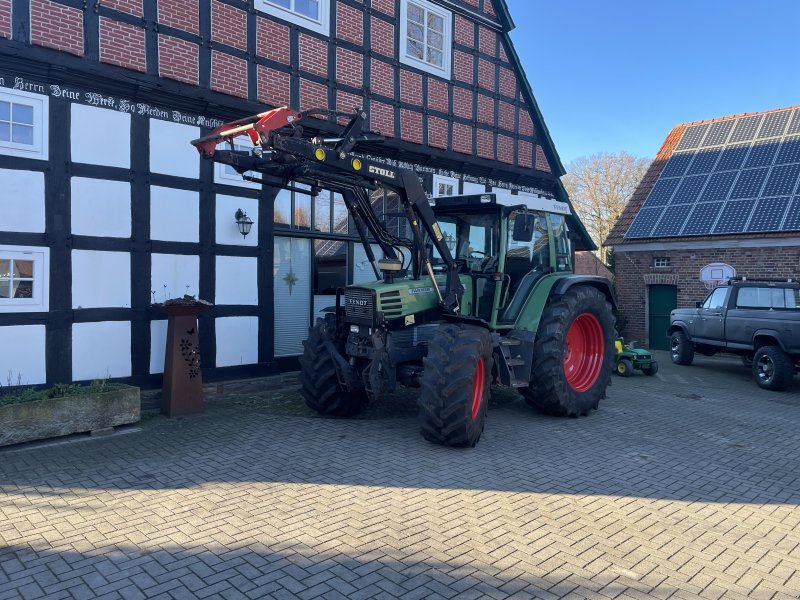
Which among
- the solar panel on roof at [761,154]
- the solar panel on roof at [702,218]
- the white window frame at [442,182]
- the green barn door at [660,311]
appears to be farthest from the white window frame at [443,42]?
the solar panel on roof at [761,154]

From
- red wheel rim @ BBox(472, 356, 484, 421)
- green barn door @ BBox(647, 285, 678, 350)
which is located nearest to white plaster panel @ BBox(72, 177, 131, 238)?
red wheel rim @ BBox(472, 356, 484, 421)

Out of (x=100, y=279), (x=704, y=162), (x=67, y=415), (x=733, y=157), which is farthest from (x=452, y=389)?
(x=704, y=162)

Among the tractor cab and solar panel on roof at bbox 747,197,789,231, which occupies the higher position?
solar panel on roof at bbox 747,197,789,231

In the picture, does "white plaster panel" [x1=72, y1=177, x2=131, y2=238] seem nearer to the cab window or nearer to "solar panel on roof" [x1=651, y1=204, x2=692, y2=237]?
the cab window

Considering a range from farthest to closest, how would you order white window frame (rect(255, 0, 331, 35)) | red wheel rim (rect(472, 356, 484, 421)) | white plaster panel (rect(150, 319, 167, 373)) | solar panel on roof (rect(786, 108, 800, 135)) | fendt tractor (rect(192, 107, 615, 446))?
solar panel on roof (rect(786, 108, 800, 135)) < white window frame (rect(255, 0, 331, 35)) < white plaster panel (rect(150, 319, 167, 373)) < red wheel rim (rect(472, 356, 484, 421)) < fendt tractor (rect(192, 107, 615, 446))

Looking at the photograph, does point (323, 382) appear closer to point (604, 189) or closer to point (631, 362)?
point (631, 362)

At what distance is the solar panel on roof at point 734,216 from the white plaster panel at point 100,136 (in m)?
13.4

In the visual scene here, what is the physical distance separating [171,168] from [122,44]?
1.60 m

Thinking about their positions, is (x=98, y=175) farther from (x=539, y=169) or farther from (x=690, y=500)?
(x=539, y=169)

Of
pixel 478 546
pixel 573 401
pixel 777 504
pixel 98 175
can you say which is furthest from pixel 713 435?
pixel 98 175

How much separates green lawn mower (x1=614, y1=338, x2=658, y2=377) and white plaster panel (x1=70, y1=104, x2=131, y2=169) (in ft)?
29.4

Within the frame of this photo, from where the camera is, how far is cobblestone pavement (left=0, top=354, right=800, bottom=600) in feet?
11.5

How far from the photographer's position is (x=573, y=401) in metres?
7.39

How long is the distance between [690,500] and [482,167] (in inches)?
357
